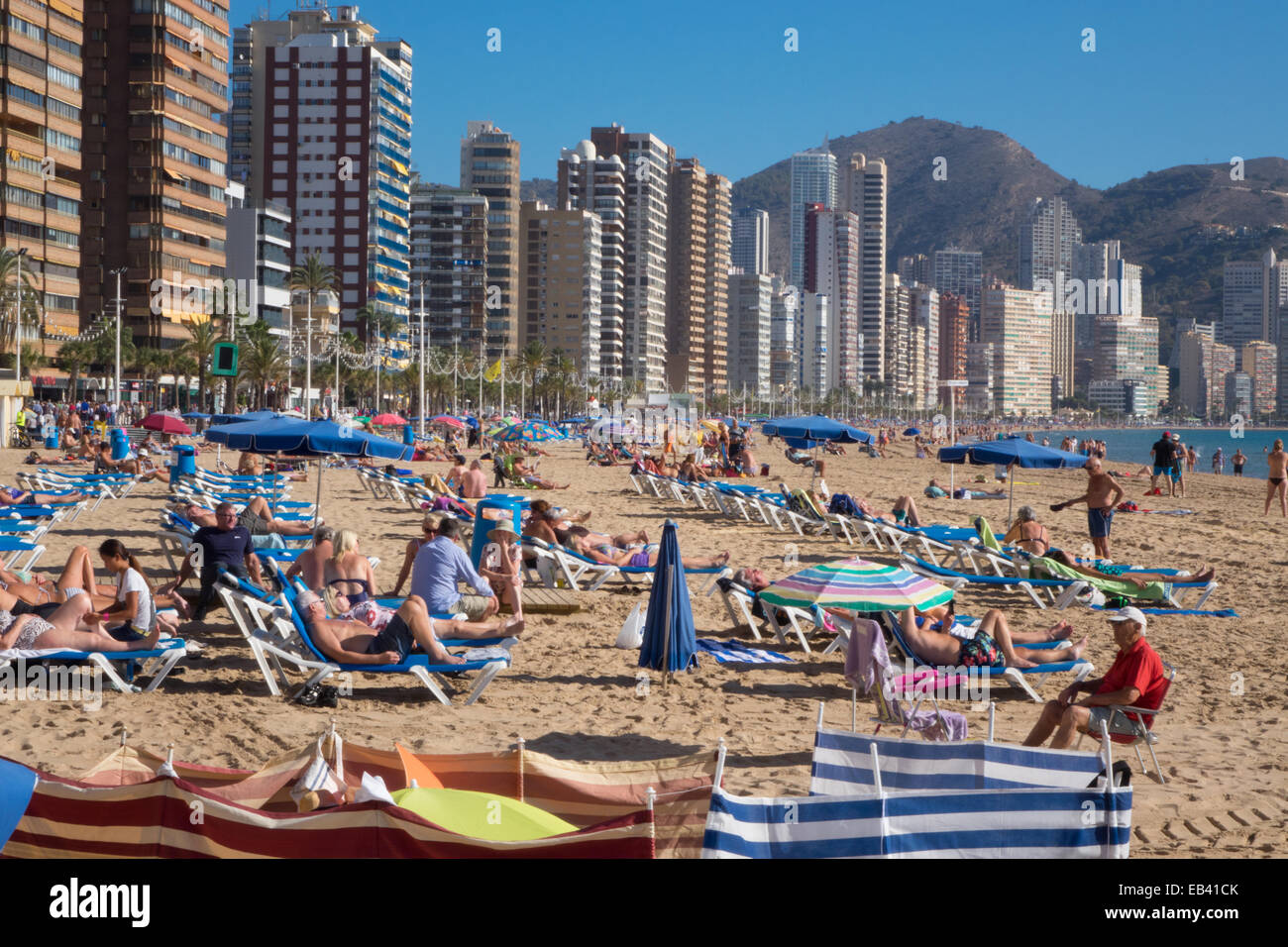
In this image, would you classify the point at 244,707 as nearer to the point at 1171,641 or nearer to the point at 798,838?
the point at 798,838

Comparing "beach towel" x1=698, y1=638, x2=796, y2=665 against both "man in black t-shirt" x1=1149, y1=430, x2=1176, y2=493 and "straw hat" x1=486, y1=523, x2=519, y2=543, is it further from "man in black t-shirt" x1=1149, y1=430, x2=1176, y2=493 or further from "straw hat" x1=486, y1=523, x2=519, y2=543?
"man in black t-shirt" x1=1149, y1=430, x2=1176, y2=493

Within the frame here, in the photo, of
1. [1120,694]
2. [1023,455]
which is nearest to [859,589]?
[1120,694]

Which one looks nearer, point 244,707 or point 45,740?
point 45,740

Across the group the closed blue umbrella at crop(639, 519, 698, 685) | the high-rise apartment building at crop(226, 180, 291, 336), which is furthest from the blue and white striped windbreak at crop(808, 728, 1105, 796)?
the high-rise apartment building at crop(226, 180, 291, 336)

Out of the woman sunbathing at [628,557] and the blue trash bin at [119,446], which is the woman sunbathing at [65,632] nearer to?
the woman sunbathing at [628,557]

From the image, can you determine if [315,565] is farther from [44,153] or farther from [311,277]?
[311,277]

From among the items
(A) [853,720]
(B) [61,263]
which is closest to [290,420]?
(A) [853,720]
